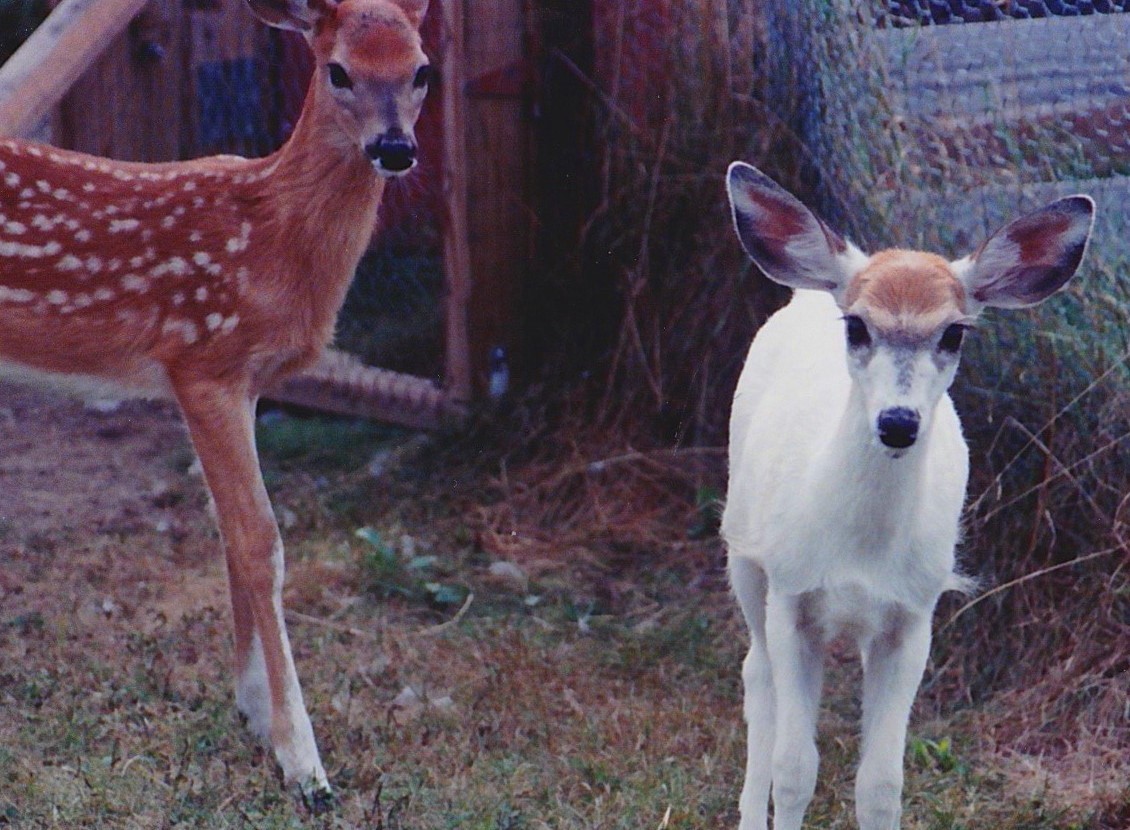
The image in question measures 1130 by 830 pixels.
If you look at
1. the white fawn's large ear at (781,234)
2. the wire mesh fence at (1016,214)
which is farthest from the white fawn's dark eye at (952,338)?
the wire mesh fence at (1016,214)

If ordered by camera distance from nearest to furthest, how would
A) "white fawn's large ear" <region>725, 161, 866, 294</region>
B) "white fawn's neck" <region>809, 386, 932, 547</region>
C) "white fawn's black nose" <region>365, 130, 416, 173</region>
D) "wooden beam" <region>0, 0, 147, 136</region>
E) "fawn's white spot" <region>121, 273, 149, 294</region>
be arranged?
"white fawn's neck" <region>809, 386, 932, 547</region> → "white fawn's large ear" <region>725, 161, 866, 294</region> → "white fawn's black nose" <region>365, 130, 416, 173</region> → "fawn's white spot" <region>121, 273, 149, 294</region> → "wooden beam" <region>0, 0, 147, 136</region>

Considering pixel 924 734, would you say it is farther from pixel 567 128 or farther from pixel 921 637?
pixel 567 128

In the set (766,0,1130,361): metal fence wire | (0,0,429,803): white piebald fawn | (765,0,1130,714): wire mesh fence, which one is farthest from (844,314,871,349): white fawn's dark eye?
(766,0,1130,361): metal fence wire

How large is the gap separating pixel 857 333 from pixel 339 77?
1740mm

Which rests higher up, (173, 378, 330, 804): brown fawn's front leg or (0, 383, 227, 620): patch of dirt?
(173, 378, 330, 804): brown fawn's front leg

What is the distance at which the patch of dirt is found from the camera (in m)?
5.74

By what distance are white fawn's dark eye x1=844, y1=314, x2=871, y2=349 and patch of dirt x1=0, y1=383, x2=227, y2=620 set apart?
2.41 meters

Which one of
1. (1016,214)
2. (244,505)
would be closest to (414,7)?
(244,505)

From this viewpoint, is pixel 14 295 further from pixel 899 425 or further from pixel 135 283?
pixel 899 425

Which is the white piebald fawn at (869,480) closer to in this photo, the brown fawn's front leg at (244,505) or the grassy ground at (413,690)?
the grassy ground at (413,690)

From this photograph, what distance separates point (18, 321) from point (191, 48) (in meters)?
3.10

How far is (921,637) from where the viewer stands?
12.7 feet

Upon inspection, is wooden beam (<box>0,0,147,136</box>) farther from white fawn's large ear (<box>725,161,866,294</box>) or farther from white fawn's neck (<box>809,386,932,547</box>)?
white fawn's neck (<box>809,386,932,547</box>)

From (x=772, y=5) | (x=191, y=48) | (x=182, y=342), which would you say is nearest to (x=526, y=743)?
(x=182, y=342)
